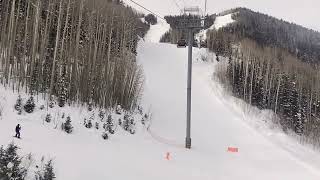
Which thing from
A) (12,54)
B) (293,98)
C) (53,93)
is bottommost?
(293,98)

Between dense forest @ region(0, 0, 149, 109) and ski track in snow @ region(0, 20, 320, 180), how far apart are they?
6.98ft

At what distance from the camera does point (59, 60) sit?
90.1 ft

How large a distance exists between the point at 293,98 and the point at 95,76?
131ft

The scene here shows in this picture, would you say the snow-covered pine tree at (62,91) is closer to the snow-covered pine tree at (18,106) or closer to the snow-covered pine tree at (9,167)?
the snow-covered pine tree at (18,106)

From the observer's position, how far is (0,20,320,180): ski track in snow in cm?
1602

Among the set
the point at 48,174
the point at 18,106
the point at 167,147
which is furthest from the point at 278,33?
the point at 48,174

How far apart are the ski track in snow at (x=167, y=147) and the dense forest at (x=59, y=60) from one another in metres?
2.13

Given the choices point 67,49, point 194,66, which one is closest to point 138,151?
point 67,49

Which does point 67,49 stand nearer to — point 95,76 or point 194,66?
point 95,76

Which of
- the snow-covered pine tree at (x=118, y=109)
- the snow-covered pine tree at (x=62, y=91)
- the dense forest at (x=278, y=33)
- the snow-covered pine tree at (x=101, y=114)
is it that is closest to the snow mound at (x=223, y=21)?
the dense forest at (x=278, y=33)

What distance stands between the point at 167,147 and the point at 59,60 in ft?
28.1

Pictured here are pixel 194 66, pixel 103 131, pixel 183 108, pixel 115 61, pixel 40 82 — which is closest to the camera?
pixel 103 131

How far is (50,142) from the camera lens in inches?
678

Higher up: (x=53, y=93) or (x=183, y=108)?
(x=53, y=93)
